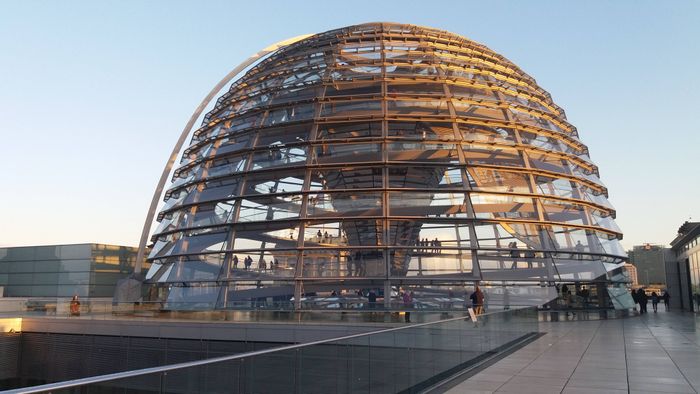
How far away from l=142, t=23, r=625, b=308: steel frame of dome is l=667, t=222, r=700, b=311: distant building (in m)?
8.32

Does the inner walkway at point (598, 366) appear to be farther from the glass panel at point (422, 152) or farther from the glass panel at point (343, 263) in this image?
the glass panel at point (422, 152)

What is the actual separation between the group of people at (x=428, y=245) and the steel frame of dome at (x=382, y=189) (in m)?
0.10

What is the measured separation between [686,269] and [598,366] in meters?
32.1

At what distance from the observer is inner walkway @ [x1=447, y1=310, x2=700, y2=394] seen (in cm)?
1047

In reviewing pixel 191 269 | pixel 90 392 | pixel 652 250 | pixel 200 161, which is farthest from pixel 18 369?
pixel 652 250

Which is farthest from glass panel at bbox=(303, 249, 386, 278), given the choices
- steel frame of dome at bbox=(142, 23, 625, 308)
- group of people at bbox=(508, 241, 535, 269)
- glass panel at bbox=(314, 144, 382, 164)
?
group of people at bbox=(508, 241, 535, 269)

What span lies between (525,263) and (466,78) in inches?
407

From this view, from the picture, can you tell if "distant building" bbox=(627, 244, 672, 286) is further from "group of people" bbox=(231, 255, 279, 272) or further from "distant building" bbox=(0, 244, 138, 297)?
"group of people" bbox=(231, 255, 279, 272)

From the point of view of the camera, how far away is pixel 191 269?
84.5 ft

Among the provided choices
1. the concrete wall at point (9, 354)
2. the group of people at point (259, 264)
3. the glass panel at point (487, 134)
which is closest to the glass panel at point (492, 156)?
the glass panel at point (487, 134)

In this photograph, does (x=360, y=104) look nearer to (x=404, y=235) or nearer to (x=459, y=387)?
(x=404, y=235)

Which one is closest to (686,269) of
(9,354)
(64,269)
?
(9,354)

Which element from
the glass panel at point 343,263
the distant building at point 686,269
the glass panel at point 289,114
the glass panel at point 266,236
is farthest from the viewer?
the distant building at point 686,269

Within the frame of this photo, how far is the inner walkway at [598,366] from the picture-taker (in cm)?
1047
